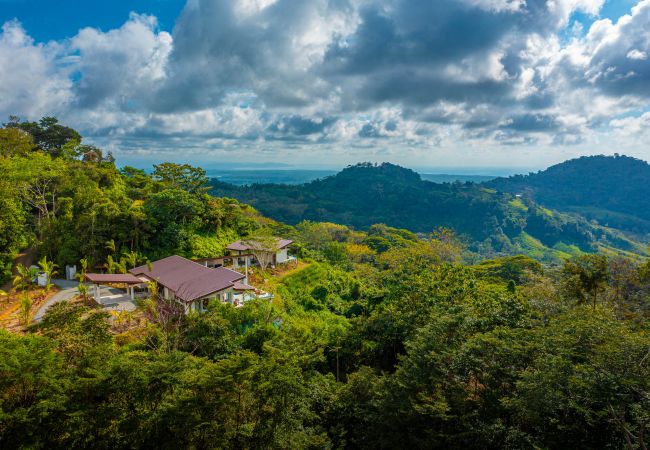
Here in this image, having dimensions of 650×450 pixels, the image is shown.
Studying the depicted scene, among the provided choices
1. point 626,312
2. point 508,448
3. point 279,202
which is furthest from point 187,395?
point 279,202

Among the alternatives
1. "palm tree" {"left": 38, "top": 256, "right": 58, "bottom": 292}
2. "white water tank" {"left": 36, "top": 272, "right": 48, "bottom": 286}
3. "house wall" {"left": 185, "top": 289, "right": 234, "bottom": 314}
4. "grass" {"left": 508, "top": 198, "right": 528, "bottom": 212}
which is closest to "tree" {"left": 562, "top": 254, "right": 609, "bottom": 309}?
"house wall" {"left": 185, "top": 289, "right": 234, "bottom": 314}

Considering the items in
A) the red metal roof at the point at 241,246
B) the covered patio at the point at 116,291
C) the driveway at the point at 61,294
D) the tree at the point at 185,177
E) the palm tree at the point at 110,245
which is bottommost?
the driveway at the point at 61,294

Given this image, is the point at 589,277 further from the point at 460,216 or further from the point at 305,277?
the point at 460,216

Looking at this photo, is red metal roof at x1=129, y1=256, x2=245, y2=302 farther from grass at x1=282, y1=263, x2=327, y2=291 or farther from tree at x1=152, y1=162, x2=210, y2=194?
tree at x1=152, y1=162, x2=210, y2=194

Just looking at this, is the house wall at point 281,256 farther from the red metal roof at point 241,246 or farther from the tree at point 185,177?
the tree at point 185,177

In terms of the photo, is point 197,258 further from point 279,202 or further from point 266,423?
point 279,202

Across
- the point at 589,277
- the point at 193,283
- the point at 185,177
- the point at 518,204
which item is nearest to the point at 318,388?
the point at 193,283

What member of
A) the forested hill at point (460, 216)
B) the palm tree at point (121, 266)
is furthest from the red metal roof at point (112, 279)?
the forested hill at point (460, 216)
